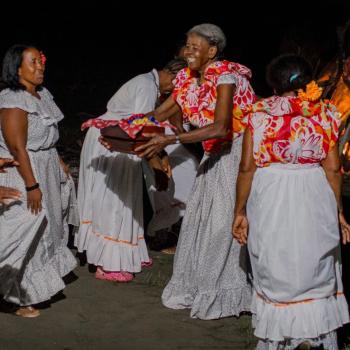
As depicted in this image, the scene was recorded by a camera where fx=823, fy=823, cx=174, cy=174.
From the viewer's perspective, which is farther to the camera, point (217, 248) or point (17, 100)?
point (217, 248)

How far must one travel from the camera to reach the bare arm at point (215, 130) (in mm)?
5398

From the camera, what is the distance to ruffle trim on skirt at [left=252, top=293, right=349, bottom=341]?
4.67 meters

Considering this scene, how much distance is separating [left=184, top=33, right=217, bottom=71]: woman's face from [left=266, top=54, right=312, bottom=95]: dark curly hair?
3.67 feet

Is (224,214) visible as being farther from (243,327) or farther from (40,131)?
(40,131)

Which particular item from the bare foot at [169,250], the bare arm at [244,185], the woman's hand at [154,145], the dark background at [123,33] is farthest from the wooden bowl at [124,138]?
the dark background at [123,33]

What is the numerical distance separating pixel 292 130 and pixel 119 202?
8.84 ft

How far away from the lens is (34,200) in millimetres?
5852

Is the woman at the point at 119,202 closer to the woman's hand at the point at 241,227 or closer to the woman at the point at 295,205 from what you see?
the woman's hand at the point at 241,227

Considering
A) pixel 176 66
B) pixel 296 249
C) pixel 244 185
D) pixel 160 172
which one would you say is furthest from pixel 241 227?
pixel 176 66

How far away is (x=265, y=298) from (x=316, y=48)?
33.5 ft

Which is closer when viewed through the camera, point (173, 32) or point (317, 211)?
point (317, 211)

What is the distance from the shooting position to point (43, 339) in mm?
5523

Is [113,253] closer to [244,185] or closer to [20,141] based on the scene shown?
[20,141]

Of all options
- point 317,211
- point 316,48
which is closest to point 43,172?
point 317,211
